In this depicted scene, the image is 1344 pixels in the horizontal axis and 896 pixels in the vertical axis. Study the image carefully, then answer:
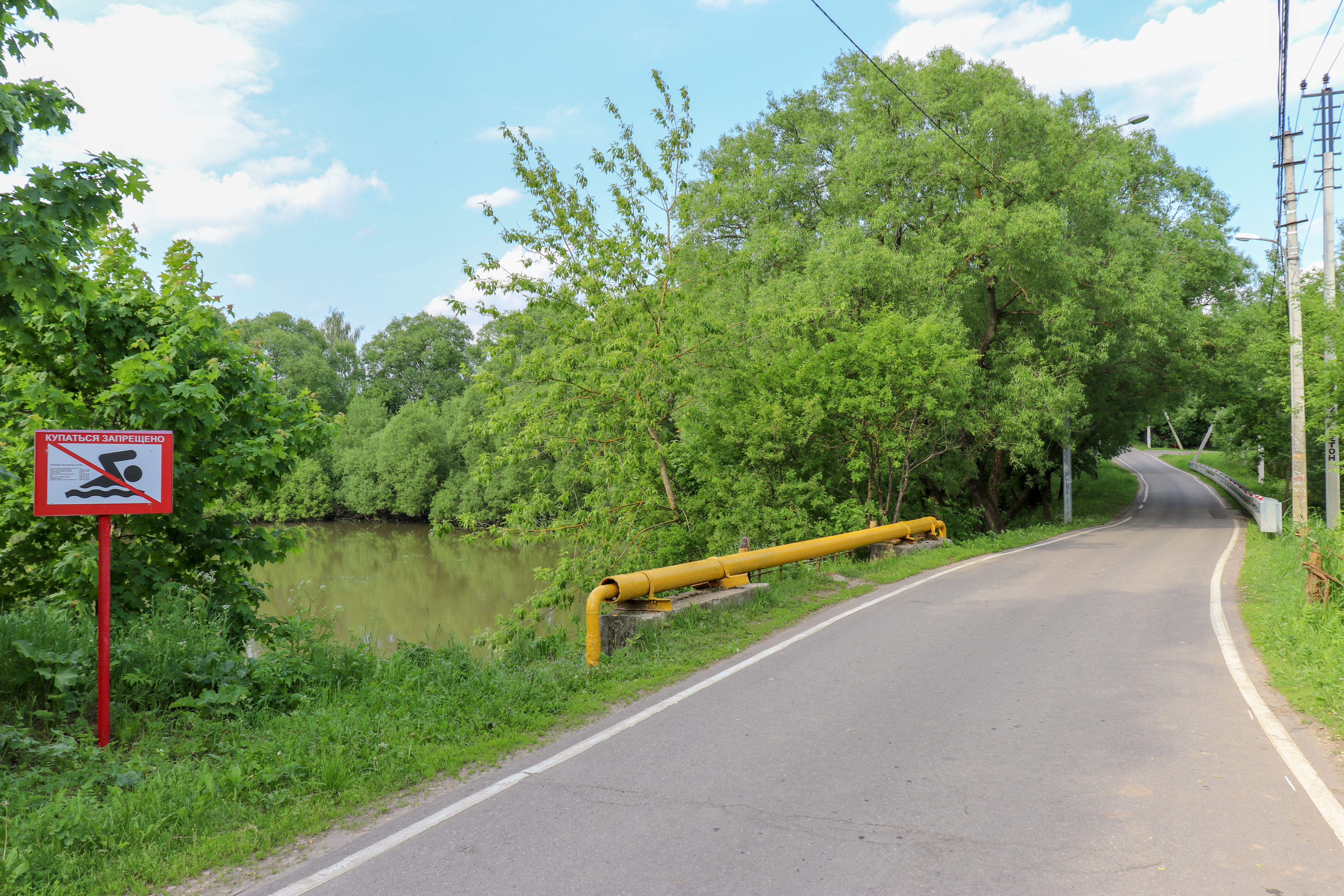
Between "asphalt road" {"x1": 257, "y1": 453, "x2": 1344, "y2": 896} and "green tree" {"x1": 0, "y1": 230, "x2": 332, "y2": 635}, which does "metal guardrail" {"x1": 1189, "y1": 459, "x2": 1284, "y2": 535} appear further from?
"green tree" {"x1": 0, "y1": 230, "x2": 332, "y2": 635}

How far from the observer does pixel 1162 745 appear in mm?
5301

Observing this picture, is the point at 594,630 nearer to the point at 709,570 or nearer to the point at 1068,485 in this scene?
the point at 709,570

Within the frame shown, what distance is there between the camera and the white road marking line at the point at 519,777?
365 cm

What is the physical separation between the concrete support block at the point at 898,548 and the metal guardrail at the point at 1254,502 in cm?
922

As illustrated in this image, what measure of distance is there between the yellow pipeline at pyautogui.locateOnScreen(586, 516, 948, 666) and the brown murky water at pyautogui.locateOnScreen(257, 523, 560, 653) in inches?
275

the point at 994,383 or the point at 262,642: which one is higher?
the point at 994,383

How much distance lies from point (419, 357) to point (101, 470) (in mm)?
73426

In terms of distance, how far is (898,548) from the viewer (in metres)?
15.8

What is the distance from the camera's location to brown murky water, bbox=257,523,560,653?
2452cm

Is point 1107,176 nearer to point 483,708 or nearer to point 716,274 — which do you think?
point 716,274

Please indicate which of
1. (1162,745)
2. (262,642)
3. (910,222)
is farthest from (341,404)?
(1162,745)

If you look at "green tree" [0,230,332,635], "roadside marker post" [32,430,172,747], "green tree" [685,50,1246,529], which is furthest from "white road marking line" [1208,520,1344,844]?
"green tree" [685,50,1246,529]

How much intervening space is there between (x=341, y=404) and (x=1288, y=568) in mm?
72371

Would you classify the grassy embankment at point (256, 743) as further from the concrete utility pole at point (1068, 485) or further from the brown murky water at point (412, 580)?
the concrete utility pole at point (1068, 485)
